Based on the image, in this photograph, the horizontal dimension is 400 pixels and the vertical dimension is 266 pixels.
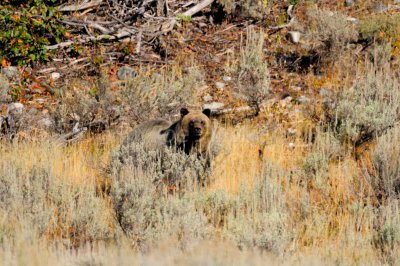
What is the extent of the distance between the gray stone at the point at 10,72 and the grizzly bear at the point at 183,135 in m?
4.78

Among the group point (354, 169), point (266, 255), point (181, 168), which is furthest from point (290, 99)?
point (266, 255)

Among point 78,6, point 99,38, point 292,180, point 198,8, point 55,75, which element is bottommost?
point 292,180

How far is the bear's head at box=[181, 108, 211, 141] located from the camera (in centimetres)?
824

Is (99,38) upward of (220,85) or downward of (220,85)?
upward

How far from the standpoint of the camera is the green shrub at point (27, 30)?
12664mm

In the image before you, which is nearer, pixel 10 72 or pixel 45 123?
pixel 45 123

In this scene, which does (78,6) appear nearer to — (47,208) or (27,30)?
(27,30)

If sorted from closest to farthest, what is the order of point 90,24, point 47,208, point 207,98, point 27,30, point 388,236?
point 388,236, point 47,208, point 207,98, point 27,30, point 90,24

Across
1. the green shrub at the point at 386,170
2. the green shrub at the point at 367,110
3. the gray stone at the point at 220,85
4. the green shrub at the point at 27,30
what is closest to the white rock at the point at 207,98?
the gray stone at the point at 220,85

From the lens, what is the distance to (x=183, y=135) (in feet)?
27.3

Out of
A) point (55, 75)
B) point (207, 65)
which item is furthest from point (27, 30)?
point (207, 65)

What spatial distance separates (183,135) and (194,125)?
218mm

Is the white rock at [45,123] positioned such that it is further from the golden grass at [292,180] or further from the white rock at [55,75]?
the white rock at [55,75]

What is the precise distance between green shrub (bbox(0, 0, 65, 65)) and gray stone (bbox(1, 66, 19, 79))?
0.65 feet
